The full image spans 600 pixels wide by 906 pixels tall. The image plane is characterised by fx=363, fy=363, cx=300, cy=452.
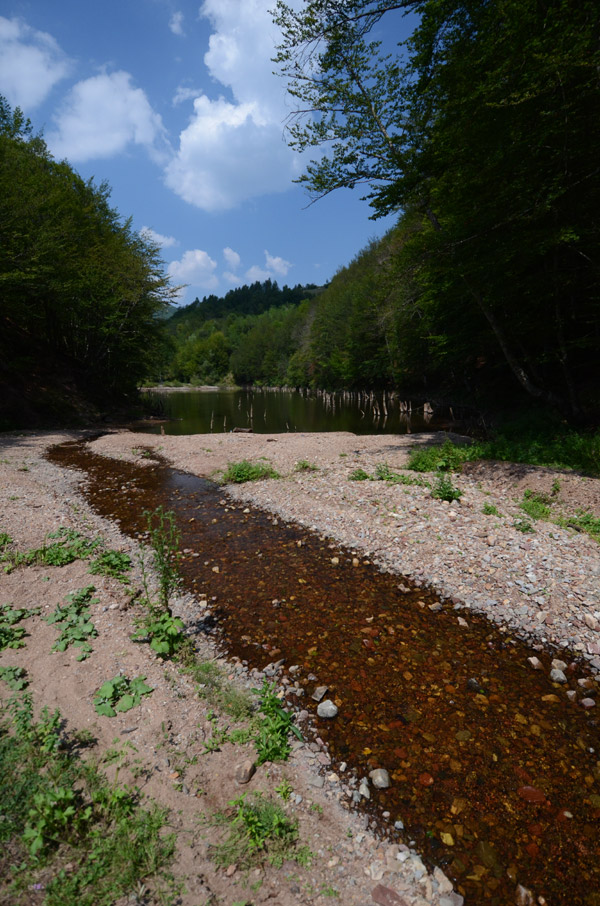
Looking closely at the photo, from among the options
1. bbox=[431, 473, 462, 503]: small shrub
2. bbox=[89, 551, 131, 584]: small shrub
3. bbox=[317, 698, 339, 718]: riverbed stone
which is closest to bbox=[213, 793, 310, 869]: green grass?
bbox=[317, 698, 339, 718]: riverbed stone

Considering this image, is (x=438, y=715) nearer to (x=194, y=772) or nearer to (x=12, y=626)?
(x=194, y=772)

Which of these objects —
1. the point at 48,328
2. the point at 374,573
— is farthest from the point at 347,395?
the point at 374,573

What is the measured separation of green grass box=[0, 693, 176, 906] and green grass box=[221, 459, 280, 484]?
11.9 meters

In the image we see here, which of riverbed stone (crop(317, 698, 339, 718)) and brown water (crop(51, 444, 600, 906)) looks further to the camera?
riverbed stone (crop(317, 698, 339, 718))

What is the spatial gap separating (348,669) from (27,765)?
13.3 ft

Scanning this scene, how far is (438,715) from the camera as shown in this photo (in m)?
4.90

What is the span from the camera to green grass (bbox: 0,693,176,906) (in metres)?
2.73

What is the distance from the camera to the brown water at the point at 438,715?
349 cm

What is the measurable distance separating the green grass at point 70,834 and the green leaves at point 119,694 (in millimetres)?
680

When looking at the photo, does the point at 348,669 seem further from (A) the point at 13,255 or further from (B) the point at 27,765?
(A) the point at 13,255

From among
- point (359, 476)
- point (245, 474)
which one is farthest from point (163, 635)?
point (245, 474)

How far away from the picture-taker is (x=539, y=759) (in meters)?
4.33

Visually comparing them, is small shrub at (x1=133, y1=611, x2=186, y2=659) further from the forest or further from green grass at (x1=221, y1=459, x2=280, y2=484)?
the forest

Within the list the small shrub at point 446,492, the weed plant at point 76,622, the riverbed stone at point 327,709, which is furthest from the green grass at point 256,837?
the small shrub at point 446,492
